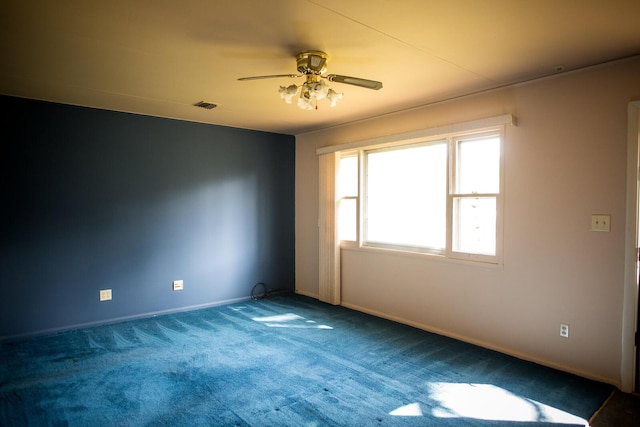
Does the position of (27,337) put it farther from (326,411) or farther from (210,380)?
(326,411)

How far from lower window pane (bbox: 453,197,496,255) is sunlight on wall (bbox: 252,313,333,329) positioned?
66.4 inches

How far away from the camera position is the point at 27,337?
3875mm

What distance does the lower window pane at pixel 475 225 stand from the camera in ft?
11.9

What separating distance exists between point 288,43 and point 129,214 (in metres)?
3.06

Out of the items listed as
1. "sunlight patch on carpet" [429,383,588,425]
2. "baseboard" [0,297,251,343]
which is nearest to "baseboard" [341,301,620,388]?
"sunlight patch on carpet" [429,383,588,425]

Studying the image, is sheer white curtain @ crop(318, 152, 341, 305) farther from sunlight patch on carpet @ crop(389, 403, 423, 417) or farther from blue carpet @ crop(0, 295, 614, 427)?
sunlight patch on carpet @ crop(389, 403, 423, 417)

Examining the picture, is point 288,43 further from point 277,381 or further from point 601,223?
point 601,223

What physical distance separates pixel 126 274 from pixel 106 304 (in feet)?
1.25

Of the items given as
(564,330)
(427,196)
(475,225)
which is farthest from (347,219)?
(564,330)

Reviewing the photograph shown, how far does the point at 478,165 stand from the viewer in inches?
147

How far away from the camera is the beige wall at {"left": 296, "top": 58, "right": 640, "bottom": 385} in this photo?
112 inches

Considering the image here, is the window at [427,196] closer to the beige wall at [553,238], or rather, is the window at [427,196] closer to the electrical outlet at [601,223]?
the beige wall at [553,238]

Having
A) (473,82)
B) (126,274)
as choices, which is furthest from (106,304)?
(473,82)

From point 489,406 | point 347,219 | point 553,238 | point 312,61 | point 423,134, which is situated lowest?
point 489,406
